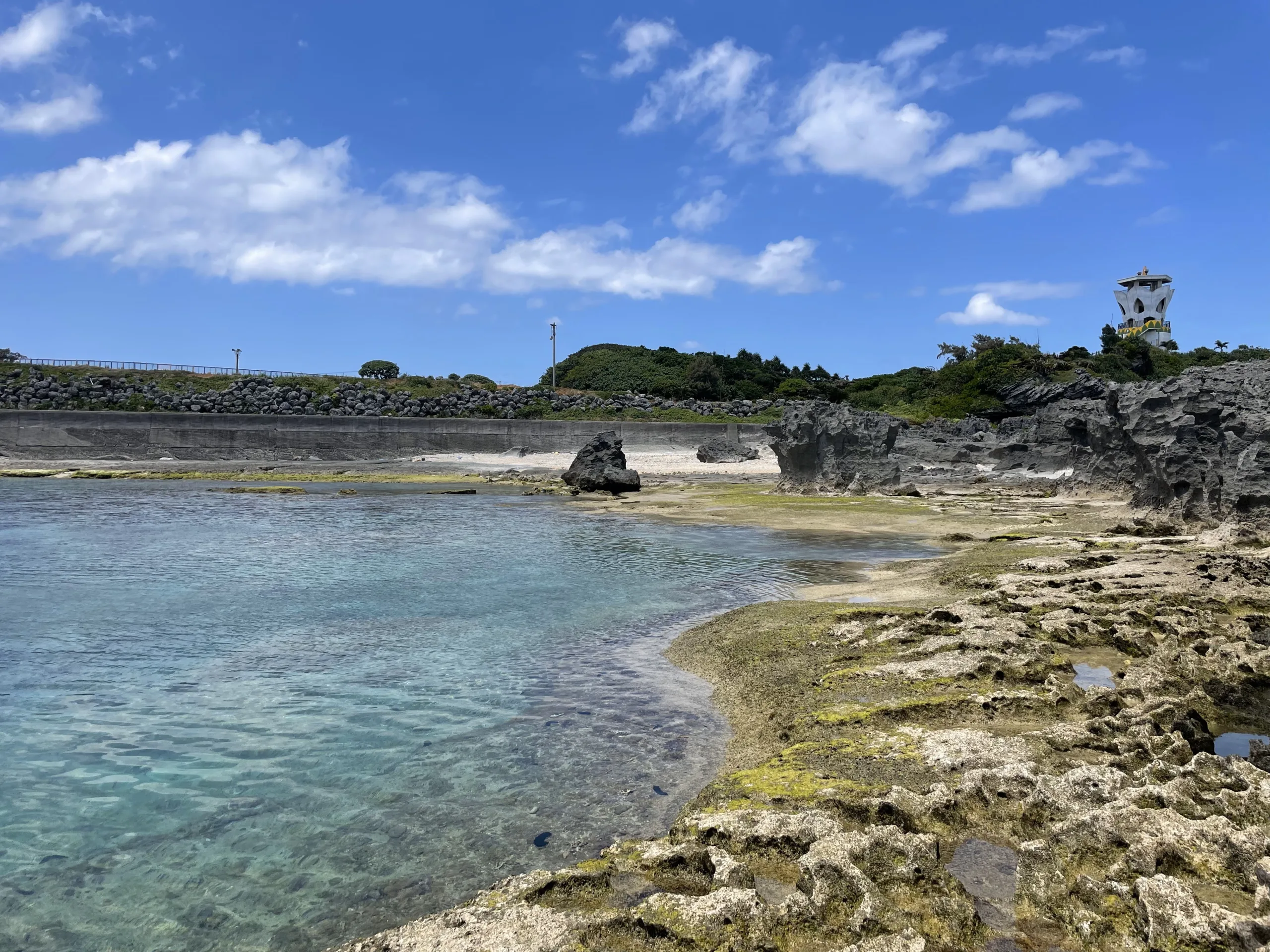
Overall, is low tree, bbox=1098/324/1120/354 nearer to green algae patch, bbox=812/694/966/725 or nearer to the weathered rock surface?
the weathered rock surface

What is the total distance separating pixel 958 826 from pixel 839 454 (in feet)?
72.5

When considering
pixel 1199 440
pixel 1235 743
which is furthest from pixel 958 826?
pixel 1199 440

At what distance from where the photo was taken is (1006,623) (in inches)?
260

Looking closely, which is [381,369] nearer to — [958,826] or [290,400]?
[290,400]

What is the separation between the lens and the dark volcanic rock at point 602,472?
87.8 ft

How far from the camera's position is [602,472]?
2677 centimetres

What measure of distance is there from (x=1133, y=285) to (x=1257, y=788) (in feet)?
343

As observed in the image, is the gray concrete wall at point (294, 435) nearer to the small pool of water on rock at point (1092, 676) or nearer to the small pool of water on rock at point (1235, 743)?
the small pool of water on rock at point (1092, 676)

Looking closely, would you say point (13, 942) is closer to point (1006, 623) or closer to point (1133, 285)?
point (1006, 623)

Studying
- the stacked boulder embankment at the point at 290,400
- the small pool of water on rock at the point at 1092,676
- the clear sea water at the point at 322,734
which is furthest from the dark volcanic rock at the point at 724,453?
the small pool of water on rock at the point at 1092,676

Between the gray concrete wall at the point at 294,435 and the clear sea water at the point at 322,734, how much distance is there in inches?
1205

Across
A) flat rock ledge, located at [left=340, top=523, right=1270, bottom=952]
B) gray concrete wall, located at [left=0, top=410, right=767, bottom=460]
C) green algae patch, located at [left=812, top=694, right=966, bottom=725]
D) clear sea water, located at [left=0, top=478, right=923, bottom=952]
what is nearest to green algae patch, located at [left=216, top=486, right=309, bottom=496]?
gray concrete wall, located at [left=0, top=410, right=767, bottom=460]

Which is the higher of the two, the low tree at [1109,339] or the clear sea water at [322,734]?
the low tree at [1109,339]

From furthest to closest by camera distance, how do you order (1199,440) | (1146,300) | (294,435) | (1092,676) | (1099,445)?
(1146,300), (294,435), (1099,445), (1199,440), (1092,676)
